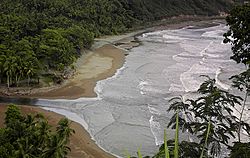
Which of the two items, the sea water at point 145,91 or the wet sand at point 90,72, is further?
the wet sand at point 90,72

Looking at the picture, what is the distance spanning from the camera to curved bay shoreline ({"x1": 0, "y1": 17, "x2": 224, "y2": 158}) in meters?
33.1

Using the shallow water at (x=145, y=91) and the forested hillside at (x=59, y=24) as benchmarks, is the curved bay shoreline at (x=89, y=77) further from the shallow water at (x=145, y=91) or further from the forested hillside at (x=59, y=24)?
the forested hillside at (x=59, y=24)

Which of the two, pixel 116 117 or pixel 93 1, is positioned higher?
pixel 93 1

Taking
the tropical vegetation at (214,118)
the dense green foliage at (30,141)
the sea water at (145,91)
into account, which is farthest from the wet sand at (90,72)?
the tropical vegetation at (214,118)

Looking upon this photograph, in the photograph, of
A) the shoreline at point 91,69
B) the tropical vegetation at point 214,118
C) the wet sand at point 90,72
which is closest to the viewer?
the tropical vegetation at point 214,118

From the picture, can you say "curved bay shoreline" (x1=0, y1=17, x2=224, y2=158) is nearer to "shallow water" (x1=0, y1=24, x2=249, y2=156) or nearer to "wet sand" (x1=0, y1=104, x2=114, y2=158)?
"wet sand" (x1=0, y1=104, x2=114, y2=158)

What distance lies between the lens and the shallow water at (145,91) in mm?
34719

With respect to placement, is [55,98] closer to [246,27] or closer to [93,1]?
[246,27]

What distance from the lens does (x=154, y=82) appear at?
52594mm

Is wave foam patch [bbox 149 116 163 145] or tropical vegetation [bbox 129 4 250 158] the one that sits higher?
tropical vegetation [bbox 129 4 250 158]

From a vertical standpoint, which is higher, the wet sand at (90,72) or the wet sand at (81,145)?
the wet sand at (90,72)

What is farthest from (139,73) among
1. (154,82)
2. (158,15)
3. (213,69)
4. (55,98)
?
(158,15)

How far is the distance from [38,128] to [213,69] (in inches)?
1570

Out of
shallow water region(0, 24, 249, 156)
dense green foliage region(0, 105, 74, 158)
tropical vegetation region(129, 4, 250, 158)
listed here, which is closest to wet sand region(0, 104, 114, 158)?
shallow water region(0, 24, 249, 156)
